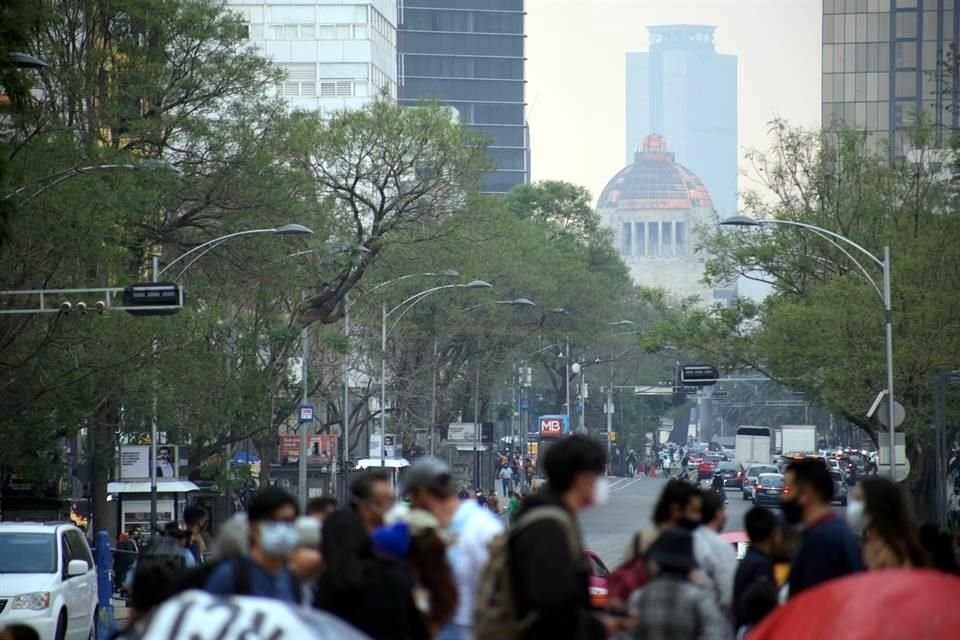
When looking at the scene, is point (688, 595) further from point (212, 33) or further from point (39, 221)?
point (212, 33)

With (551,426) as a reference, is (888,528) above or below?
above

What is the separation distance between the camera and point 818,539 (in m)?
10.1

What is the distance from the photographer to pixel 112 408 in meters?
44.7

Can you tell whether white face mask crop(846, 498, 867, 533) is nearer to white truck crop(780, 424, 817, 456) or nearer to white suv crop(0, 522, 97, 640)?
white suv crop(0, 522, 97, 640)

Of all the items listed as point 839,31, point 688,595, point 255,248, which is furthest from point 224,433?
point 839,31

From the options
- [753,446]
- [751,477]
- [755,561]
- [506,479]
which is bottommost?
[506,479]

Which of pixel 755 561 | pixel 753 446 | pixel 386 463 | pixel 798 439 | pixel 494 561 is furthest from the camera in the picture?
pixel 798 439

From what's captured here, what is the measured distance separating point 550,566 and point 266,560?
1.48m

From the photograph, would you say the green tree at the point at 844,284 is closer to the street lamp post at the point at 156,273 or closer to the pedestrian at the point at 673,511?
the street lamp post at the point at 156,273

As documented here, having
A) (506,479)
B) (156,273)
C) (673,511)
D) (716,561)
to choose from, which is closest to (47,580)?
(716,561)

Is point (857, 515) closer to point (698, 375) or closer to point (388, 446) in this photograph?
point (388, 446)

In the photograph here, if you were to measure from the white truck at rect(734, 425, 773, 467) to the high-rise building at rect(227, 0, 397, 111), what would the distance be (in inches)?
1600

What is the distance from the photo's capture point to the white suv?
21.0 m

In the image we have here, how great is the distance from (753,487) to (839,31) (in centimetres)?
6752
